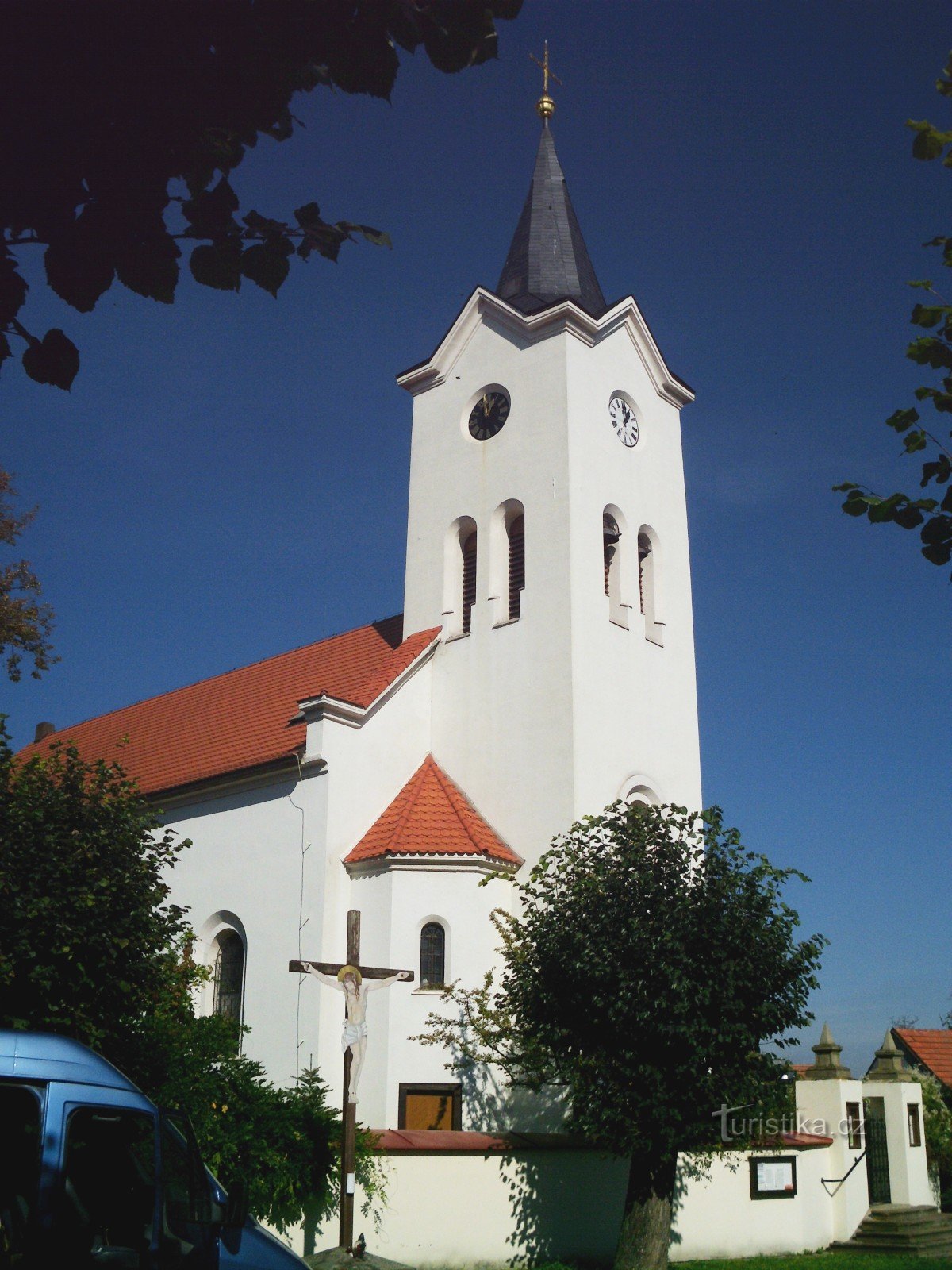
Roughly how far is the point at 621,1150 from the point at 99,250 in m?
14.2

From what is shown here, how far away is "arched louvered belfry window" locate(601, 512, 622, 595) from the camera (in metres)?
24.9

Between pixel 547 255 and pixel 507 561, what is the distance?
26.2ft

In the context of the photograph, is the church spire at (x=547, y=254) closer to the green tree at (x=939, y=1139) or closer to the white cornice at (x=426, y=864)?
the white cornice at (x=426, y=864)

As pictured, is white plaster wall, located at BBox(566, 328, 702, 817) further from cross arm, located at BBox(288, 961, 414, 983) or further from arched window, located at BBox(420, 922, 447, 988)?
cross arm, located at BBox(288, 961, 414, 983)

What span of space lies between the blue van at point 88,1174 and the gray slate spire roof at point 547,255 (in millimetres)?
21355

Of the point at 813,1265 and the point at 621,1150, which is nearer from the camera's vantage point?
the point at 621,1150

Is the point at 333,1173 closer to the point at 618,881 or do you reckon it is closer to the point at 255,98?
the point at 618,881

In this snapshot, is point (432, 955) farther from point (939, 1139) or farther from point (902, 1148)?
point (939, 1139)

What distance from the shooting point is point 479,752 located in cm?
2325

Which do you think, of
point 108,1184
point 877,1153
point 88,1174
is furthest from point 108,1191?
point 877,1153

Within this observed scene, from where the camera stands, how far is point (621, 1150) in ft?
50.2

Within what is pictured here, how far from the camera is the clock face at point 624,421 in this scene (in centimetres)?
2605

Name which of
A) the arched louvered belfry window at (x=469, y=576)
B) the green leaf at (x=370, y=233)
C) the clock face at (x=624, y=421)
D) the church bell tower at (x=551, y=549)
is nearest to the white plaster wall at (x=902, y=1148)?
the church bell tower at (x=551, y=549)

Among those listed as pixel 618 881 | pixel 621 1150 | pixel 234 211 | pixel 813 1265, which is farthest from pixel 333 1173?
pixel 234 211
